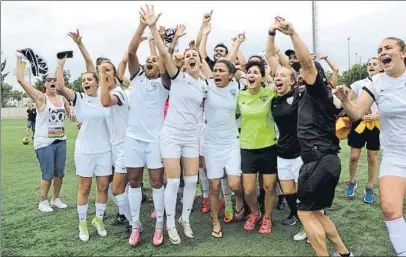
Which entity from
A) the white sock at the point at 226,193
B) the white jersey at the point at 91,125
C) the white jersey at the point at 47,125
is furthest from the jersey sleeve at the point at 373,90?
the white jersey at the point at 47,125

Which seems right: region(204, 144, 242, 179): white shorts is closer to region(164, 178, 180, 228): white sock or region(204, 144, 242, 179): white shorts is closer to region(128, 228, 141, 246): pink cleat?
region(164, 178, 180, 228): white sock

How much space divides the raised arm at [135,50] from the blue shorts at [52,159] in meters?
2.59

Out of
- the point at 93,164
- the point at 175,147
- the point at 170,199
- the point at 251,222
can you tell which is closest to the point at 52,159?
the point at 93,164

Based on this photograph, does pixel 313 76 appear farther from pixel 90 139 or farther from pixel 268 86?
pixel 90 139

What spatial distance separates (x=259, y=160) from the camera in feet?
17.4

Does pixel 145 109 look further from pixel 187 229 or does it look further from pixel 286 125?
pixel 286 125

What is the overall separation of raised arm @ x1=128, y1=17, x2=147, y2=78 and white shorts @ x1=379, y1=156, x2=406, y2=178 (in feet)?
9.90

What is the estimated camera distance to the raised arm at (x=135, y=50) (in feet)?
15.7

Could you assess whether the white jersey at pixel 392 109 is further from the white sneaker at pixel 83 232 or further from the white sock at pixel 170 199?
the white sneaker at pixel 83 232

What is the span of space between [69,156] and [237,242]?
9349 millimetres

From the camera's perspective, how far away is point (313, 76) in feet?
12.3

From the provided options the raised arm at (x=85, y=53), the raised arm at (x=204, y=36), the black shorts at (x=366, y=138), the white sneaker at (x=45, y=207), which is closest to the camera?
the raised arm at (x=85, y=53)

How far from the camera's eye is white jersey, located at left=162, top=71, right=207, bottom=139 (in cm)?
495

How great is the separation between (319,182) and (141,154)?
7.11ft
